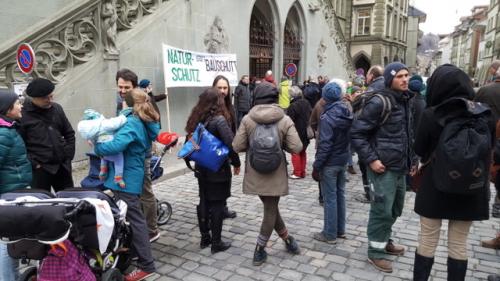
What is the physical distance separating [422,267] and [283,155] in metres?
1.56

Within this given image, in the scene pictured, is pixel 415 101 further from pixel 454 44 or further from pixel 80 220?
pixel 454 44

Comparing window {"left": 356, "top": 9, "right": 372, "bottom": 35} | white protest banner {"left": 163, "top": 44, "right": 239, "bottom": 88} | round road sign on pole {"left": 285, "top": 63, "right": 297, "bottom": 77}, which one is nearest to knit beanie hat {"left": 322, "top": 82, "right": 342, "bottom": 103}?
white protest banner {"left": 163, "top": 44, "right": 239, "bottom": 88}

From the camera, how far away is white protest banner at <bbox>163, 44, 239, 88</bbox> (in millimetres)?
9113

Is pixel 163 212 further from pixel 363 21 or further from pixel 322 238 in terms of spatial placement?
pixel 363 21

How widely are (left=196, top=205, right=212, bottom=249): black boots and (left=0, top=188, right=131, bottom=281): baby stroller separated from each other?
1.12 metres

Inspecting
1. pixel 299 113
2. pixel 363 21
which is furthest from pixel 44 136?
pixel 363 21

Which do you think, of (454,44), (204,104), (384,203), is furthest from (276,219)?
(454,44)

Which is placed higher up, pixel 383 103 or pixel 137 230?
pixel 383 103

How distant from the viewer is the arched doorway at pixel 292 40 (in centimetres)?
1755

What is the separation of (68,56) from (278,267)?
19.3 ft

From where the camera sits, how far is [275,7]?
15766 mm

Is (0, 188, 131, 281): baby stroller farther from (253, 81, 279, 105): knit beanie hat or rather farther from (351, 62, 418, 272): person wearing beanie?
(351, 62, 418, 272): person wearing beanie

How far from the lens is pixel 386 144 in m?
3.61

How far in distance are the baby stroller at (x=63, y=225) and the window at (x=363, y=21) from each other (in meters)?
43.3
